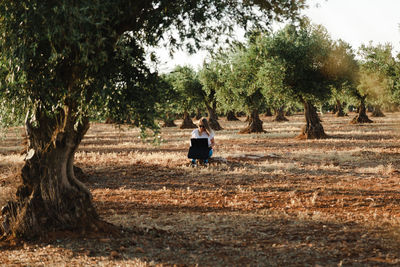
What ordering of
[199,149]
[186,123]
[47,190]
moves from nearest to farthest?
[47,190]
[199,149]
[186,123]

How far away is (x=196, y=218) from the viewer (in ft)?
30.7

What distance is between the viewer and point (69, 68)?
692 cm

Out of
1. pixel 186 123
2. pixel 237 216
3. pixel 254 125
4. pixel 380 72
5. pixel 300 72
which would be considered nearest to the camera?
pixel 237 216

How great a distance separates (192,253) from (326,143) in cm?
2232

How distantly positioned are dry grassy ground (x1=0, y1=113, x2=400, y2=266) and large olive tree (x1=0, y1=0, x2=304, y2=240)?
0.69m

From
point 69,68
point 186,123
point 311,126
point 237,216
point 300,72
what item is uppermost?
point 300,72

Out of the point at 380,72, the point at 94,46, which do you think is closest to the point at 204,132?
the point at 94,46

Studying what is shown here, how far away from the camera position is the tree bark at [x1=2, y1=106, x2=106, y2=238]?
24.7 feet

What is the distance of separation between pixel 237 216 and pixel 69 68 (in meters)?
5.28

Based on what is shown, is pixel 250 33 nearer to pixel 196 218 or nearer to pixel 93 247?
pixel 196 218

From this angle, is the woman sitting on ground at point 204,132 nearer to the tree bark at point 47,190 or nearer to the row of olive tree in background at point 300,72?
the row of olive tree in background at point 300,72

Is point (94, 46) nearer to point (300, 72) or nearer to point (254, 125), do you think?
point (300, 72)

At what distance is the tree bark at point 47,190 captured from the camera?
24.7 ft

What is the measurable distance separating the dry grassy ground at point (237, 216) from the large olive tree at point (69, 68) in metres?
0.69
